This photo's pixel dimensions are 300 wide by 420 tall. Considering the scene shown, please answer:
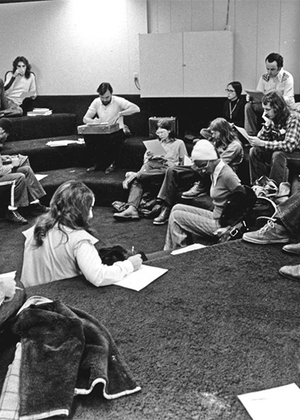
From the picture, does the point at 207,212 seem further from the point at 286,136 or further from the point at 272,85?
the point at 272,85

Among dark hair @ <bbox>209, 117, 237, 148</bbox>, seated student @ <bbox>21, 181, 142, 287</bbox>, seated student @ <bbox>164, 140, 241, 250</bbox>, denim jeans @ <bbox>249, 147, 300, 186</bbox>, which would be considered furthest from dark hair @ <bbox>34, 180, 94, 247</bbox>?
denim jeans @ <bbox>249, 147, 300, 186</bbox>

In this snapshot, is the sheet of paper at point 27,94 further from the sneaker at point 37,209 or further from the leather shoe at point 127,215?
the leather shoe at point 127,215

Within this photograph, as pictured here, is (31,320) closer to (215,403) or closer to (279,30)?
(215,403)

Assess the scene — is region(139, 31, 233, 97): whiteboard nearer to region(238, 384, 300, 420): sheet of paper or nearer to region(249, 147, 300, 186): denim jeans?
region(249, 147, 300, 186): denim jeans

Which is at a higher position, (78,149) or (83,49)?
(83,49)

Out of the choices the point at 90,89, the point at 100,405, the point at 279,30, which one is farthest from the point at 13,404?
the point at 90,89

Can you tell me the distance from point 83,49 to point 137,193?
324 cm

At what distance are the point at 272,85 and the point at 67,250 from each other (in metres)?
4.25

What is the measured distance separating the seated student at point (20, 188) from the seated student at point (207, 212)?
2102 millimetres

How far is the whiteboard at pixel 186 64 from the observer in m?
7.18

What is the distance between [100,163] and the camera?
7.20 m

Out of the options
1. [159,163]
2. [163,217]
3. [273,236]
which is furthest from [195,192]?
[273,236]

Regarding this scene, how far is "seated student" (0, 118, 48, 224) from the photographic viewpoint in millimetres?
5996

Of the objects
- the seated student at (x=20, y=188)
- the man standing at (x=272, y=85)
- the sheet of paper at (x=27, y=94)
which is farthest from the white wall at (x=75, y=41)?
the seated student at (x=20, y=188)
